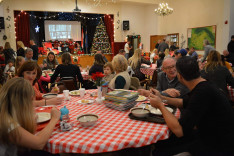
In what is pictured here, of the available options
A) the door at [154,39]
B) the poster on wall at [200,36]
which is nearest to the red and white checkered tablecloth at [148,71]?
the poster on wall at [200,36]

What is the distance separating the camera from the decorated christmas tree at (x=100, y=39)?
12.5 meters

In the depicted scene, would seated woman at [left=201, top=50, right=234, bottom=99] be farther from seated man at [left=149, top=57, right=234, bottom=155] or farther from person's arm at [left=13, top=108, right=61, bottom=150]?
person's arm at [left=13, top=108, right=61, bottom=150]

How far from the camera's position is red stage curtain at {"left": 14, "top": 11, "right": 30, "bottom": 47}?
10.2 meters

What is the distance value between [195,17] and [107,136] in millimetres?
11043

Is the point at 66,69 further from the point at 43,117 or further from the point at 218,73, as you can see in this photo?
the point at 218,73

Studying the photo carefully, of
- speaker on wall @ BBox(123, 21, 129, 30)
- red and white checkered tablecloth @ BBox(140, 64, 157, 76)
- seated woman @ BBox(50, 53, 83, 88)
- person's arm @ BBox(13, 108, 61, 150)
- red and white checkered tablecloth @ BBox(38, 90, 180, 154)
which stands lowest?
red and white checkered tablecloth @ BBox(38, 90, 180, 154)

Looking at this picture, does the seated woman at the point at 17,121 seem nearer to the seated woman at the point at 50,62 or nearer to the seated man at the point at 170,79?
the seated man at the point at 170,79

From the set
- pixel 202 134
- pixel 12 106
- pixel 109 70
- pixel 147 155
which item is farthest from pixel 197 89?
pixel 109 70

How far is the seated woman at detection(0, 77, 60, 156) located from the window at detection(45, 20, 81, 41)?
10.7 m

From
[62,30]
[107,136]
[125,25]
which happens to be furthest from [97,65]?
[125,25]

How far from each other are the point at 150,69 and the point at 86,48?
744 centimetres

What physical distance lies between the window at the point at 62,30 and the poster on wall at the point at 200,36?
21.7ft

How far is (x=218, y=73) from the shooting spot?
3459mm

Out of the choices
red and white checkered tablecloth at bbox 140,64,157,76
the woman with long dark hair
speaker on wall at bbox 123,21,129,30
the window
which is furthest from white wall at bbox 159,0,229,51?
the woman with long dark hair
